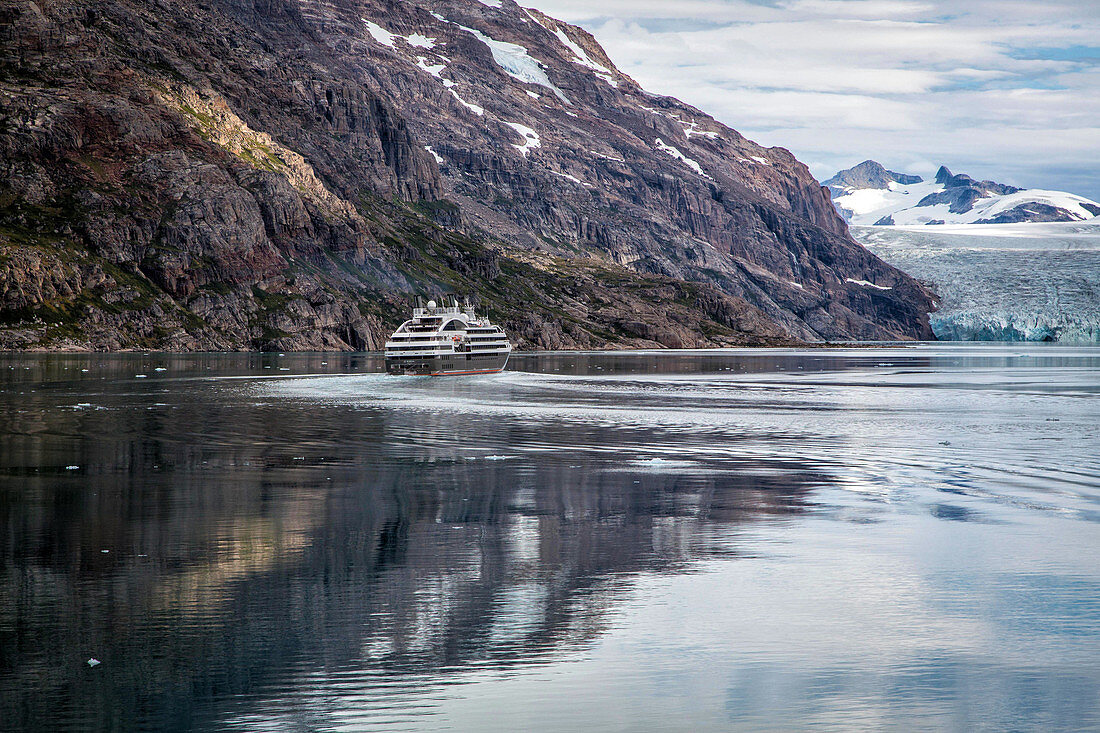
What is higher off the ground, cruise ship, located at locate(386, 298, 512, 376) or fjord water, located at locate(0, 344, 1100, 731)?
cruise ship, located at locate(386, 298, 512, 376)

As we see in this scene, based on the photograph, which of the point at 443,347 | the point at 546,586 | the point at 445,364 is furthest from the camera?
the point at 443,347

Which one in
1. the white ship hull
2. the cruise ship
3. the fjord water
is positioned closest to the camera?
the fjord water

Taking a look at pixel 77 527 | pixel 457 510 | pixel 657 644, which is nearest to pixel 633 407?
pixel 457 510

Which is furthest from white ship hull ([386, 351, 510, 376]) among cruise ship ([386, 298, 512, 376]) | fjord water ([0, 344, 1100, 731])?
fjord water ([0, 344, 1100, 731])

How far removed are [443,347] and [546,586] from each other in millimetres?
124573

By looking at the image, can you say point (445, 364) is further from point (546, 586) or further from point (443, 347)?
point (546, 586)

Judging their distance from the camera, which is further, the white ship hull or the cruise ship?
the cruise ship

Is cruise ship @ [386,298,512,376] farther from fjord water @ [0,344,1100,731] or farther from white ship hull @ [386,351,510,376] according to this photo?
fjord water @ [0,344,1100,731]

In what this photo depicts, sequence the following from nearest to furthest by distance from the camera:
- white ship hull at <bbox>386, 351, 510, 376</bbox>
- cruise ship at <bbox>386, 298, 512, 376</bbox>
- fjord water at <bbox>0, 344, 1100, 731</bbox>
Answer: fjord water at <bbox>0, 344, 1100, 731</bbox>, white ship hull at <bbox>386, 351, 510, 376</bbox>, cruise ship at <bbox>386, 298, 512, 376</bbox>

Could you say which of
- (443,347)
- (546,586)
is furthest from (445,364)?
(546,586)

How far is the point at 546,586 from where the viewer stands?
18.9 metres

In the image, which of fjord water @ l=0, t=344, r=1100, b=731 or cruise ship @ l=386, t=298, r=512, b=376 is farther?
cruise ship @ l=386, t=298, r=512, b=376

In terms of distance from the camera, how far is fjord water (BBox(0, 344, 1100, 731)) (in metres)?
13.1

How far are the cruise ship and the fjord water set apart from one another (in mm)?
92069
